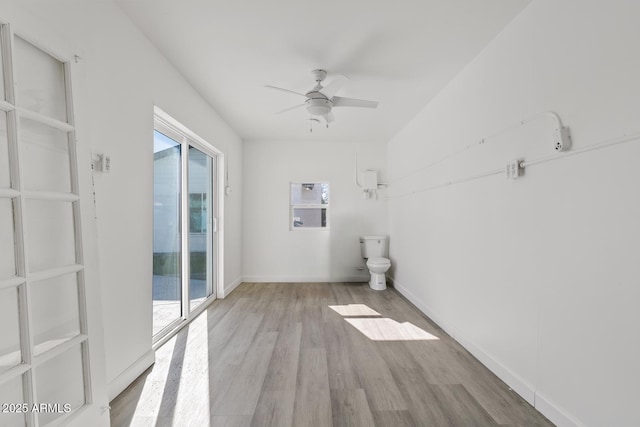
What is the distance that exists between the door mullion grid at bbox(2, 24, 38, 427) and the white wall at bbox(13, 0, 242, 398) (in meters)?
0.34

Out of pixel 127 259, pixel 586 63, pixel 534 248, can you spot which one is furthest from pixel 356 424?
pixel 586 63

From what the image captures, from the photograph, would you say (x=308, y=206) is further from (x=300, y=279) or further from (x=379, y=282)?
(x=379, y=282)

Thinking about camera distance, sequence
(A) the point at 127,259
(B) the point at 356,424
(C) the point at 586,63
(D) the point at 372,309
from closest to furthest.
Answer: (C) the point at 586,63 → (B) the point at 356,424 → (A) the point at 127,259 → (D) the point at 372,309

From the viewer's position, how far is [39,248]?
117cm

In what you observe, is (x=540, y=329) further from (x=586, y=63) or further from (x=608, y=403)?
(x=586, y=63)

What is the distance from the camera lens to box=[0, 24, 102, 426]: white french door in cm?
104

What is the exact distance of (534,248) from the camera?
1.61m

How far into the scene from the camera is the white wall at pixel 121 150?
1.52 meters

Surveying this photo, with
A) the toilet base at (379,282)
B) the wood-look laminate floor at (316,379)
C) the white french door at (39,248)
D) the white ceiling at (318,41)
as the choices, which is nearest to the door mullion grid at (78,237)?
the white french door at (39,248)

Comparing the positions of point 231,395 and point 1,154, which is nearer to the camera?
point 1,154

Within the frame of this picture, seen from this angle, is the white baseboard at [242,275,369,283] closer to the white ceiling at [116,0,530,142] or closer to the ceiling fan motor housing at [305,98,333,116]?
the white ceiling at [116,0,530,142]

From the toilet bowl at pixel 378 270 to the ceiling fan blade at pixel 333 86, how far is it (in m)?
2.49

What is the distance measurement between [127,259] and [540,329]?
2.51 metres

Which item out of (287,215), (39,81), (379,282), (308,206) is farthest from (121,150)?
(379,282)
